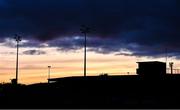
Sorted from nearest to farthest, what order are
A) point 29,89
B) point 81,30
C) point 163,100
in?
point 163,100, point 29,89, point 81,30

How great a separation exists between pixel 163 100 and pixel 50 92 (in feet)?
79.5

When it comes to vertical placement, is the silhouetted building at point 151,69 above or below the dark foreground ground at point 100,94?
above

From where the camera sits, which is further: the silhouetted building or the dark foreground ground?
the silhouetted building

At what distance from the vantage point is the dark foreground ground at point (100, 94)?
60719 millimetres

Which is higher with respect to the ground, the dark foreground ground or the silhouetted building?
the silhouetted building

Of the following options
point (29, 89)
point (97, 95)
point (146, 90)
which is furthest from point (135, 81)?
point (29, 89)

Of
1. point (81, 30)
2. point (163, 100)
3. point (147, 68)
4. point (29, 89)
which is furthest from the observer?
point (81, 30)

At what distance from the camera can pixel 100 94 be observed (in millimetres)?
70688

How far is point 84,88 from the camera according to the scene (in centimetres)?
7319

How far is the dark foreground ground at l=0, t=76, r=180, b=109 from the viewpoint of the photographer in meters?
60.7

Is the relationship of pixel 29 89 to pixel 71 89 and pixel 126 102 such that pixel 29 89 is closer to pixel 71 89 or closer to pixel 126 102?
pixel 71 89

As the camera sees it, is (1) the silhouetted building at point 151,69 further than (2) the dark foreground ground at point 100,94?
Yes

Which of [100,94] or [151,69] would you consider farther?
[100,94]

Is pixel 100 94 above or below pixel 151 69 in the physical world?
below
